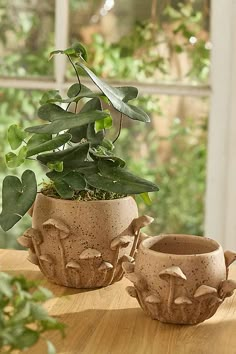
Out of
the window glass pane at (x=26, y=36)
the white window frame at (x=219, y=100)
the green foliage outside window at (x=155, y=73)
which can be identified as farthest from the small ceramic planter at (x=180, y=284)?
the window glass pane at (x=26, y=36)

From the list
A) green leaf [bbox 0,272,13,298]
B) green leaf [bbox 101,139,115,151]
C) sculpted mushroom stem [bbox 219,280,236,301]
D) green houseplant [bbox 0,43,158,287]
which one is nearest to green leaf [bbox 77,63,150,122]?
green houseplant [bbox 0,43,158,287]

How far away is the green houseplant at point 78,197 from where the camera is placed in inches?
52.5

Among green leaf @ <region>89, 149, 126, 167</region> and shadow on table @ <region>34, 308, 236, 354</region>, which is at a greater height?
green leaf @ <region>89, 149, 126, 167</region>

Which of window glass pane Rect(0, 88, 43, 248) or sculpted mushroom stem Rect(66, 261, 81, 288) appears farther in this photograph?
window glass pane Rect(0, 88, 43, 248)

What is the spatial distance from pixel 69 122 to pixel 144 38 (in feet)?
4.37

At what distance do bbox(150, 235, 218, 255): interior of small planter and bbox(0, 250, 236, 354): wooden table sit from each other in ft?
0.35

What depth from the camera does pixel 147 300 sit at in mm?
1229

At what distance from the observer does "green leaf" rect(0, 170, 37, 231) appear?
1.31m

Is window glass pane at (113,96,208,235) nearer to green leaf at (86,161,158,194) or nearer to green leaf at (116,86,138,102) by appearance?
green leaf at (116,86,138,102)

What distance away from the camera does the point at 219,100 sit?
8.25 ft

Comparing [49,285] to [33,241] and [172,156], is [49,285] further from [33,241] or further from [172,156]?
[172,156]

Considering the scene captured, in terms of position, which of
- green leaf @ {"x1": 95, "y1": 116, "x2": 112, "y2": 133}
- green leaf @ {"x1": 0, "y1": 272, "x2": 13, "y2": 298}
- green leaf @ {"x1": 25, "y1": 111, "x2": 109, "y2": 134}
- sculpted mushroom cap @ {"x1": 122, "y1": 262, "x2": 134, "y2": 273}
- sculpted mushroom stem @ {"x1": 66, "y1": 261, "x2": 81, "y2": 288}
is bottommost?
sculpted mushroom stem @ {"x1": 66, "y1": 261, "x2": 81, "y2": 288}

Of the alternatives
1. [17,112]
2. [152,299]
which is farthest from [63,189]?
[17,112]

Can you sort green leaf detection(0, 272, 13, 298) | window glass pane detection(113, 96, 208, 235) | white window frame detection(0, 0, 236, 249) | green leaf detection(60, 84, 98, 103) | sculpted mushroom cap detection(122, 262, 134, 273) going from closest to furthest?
green leaf detection(0, 272, 13, 298), sculpted mushroom cap detection(122, 262, 134, 273), green leaf detection(60, 84, 98, 103), white window frame detection(0, 0, 236, 249), window glass pane detection(113, 96, 208, 235)
